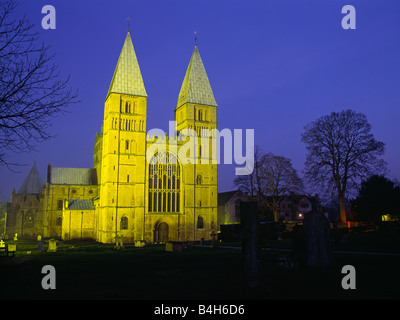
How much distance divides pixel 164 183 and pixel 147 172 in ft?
9.37

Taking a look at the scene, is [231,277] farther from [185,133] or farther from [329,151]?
[185,133]

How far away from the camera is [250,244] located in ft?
35.3

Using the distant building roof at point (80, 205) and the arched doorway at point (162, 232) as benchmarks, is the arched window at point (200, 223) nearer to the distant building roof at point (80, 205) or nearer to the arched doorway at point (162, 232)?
the arched doorway at point (162, 232)

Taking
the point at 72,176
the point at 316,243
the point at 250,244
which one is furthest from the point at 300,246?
the point at 72,176

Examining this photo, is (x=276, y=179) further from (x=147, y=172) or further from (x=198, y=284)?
(x=198, y=284)

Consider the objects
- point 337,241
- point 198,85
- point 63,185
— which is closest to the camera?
point 337,241

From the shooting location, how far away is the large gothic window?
49.5 meters

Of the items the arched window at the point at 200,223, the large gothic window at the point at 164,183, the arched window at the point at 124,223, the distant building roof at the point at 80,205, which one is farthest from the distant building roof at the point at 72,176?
the arched window at the point at 200,223

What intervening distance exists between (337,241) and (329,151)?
13.3m
